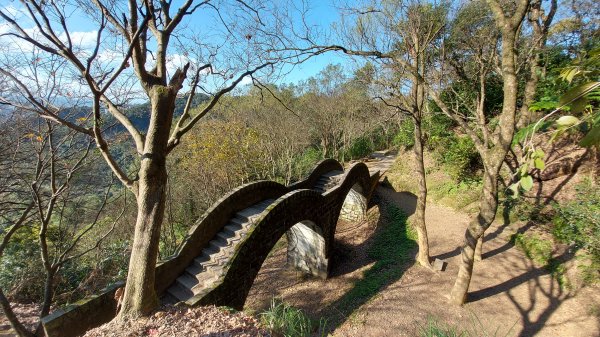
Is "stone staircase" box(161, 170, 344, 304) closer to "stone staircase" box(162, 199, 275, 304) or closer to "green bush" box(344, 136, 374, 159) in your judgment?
"stone staircase" box(162, 199, 275, 304)

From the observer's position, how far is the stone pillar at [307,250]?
31.6 feet

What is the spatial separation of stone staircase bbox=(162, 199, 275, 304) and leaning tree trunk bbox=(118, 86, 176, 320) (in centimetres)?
181

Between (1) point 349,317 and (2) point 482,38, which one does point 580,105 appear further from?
(2) point 482,38

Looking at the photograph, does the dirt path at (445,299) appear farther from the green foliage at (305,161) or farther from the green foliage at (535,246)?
the green foliage at (305,161)

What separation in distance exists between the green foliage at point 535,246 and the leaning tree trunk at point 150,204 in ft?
28.7

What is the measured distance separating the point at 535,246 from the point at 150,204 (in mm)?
9236

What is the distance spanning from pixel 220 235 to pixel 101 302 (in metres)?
2.63

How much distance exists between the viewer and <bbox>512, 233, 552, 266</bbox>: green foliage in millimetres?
7152

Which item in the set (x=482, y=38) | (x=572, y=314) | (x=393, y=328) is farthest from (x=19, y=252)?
(x=482, y=38)

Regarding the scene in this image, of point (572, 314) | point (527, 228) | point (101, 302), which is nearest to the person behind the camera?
point (101, 302)

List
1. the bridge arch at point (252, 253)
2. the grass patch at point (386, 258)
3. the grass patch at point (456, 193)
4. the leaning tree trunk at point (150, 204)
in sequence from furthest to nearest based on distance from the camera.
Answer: the grass patch at point (456, 193) → the grass patch at point (386, 258) → the bridge arch at point (252, 253) → the leaning tree trunk at point (150, 204)

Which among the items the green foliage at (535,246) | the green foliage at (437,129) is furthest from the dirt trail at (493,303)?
the green foliage at (437,129)

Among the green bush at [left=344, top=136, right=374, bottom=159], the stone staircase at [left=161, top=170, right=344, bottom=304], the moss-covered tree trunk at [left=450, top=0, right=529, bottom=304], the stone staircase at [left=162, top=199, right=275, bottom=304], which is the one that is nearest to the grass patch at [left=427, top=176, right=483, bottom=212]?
the moss-covered tree trunk at [left=450, top=0, right=529, bottom=304]

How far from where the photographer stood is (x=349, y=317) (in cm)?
700
